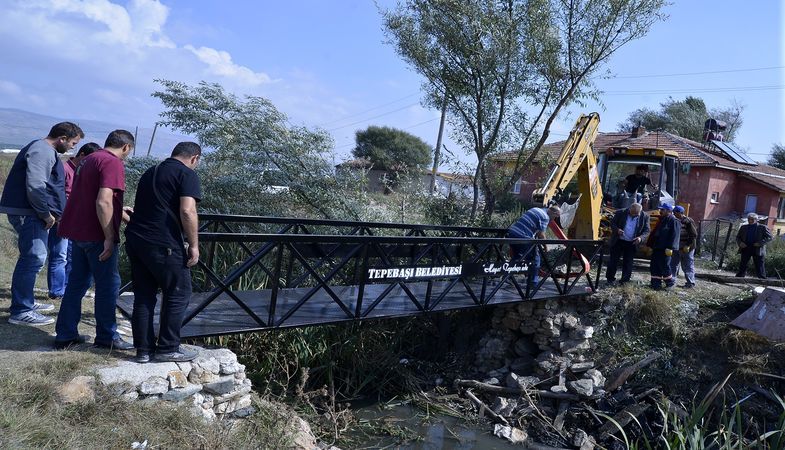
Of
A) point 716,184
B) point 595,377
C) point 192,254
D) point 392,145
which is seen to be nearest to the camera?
point 192,254

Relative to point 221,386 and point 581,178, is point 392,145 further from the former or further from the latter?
point 221,386

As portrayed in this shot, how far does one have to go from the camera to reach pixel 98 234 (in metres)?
4.63

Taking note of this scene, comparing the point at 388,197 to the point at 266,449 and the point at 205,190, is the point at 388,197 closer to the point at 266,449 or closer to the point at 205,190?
the point at 205,190

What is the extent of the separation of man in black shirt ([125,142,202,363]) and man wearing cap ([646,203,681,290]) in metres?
7.83

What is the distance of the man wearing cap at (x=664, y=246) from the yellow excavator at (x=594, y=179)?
1012 mm

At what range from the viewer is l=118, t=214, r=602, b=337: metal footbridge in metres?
5.32

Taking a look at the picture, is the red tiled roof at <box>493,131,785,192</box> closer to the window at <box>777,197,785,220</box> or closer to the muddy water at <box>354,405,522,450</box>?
the window at <box>777,197,785,220</box>

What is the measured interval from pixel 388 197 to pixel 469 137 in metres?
2.27

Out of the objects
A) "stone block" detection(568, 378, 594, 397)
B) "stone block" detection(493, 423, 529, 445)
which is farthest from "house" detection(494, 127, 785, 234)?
"stone block" detection(493, 423, 529, 445)

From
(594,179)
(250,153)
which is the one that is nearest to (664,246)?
(594,179)

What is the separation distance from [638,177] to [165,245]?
9.90m

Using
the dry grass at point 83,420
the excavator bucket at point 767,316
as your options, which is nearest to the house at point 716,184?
the excavator bucket at point 767,316

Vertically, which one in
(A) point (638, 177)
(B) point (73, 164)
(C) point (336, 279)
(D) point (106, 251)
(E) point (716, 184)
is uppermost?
(E) point (716, 184)

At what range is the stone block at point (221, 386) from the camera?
4.81 meters
